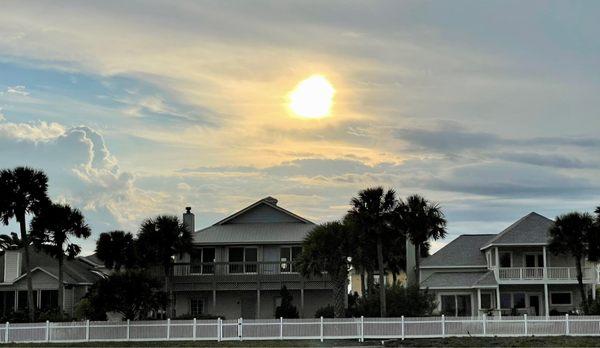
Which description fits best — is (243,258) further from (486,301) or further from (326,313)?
(486,301)

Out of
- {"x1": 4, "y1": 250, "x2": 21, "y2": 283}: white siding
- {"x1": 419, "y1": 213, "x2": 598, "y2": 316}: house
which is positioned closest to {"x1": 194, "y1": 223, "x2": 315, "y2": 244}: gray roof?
{"x1": 419, "y1": 213, "x2": 598, "y2": 316}: house

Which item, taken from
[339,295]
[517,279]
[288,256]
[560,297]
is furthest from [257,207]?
[560,297]

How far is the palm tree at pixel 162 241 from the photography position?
52.8 metres

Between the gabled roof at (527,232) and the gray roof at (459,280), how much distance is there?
85.3 inches

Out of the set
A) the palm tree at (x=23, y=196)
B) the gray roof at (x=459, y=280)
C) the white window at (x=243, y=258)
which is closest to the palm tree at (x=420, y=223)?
the gray roof at (x=459, y=280)

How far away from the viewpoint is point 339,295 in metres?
46.6

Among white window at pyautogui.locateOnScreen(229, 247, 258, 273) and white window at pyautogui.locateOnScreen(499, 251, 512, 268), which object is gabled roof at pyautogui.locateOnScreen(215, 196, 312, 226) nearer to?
white window at pyautogui.locateOnScreen(229, 247, 258, 273)

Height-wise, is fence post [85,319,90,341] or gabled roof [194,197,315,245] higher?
gabled roof [194,197,315,245]

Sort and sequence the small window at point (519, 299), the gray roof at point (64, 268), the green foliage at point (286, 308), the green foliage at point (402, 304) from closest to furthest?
1. the green foliage at point (402, 304)
2. the green foliage at point (286, 308)
3. the small window at point (519, 299)
4. the gray roof at point (64, 268)

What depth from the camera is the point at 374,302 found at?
4619cm

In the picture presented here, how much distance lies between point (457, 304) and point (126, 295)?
2655 centimetres

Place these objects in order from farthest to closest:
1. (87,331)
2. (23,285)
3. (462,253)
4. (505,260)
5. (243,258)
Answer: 1. (462,253)
2. (23,285)
3. (243,258)
4. (505,260)
5. (87,331)

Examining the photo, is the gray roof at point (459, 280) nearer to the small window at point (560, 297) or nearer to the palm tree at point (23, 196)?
the small window at point (560, 297)

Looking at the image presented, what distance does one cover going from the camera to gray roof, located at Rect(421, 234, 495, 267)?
196 ft
